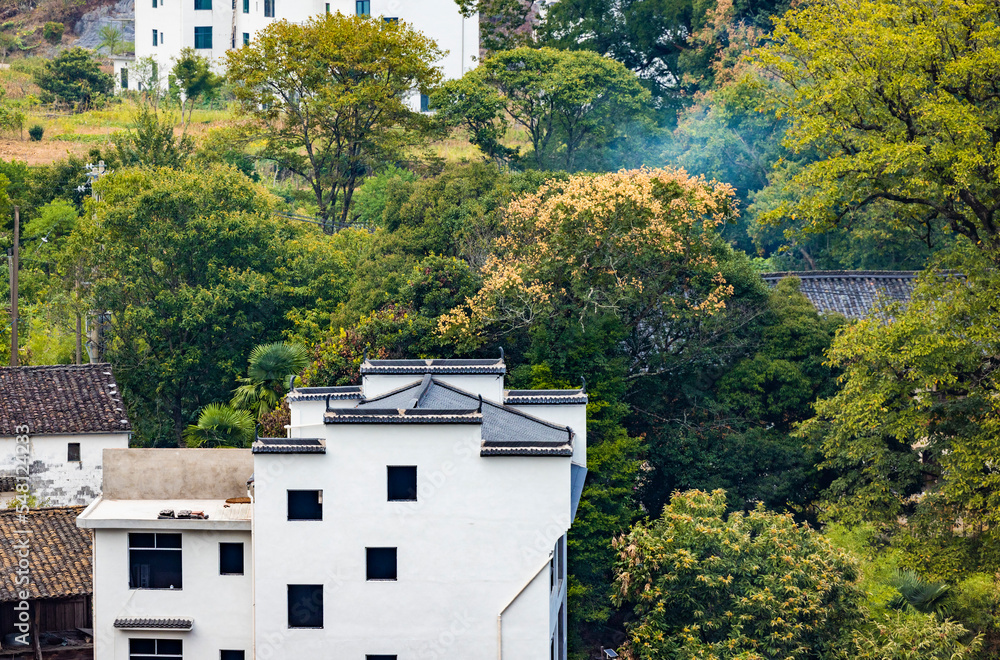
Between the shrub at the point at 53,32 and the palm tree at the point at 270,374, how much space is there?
53.6 metres

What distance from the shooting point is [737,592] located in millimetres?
24609

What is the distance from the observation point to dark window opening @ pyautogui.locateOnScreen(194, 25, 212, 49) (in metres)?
68.0

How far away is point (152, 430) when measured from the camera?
126 feet

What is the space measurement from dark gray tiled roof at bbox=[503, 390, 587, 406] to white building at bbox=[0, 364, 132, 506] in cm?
1143

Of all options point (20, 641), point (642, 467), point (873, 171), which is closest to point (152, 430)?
point (20, 641)

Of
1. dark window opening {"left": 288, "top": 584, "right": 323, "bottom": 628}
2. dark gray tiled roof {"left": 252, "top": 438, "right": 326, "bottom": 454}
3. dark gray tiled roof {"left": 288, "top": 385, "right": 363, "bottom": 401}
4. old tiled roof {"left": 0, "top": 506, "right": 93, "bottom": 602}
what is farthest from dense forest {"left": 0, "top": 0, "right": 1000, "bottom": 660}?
dark gray tiled roof {"left": 252, "top": 438, "right": 326, "bottom": 454}

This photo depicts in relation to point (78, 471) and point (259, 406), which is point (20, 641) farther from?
point (259, 406)

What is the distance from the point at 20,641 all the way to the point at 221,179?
17.1 metres

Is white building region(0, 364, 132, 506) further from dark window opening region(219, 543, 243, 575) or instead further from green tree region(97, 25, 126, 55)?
green tree region(97, 25, 126, 55)

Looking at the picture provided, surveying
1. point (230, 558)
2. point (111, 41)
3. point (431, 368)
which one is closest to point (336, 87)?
point (431, 368)

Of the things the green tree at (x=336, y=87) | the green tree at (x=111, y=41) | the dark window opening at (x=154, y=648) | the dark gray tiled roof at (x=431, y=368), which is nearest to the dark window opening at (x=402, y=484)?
the dark gray tiled roof at (x=431, y=368)

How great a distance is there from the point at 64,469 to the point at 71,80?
4150cm

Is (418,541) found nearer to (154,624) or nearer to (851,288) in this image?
(154,624)

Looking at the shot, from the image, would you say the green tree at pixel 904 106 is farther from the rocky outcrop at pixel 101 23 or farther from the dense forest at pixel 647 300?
the rocky outcrop at pixel 101 23
